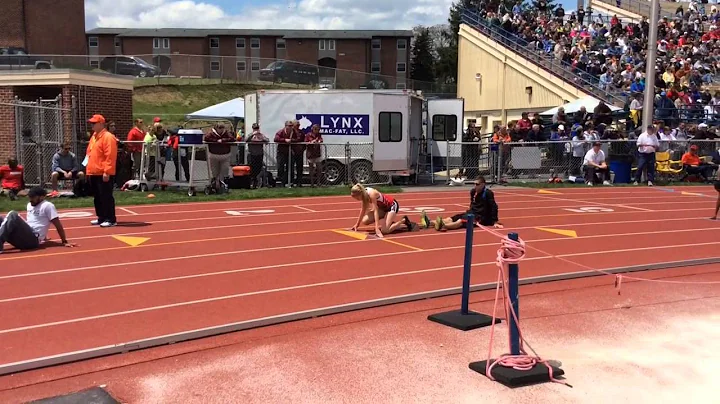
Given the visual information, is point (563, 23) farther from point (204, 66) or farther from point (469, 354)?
point (469, 354)

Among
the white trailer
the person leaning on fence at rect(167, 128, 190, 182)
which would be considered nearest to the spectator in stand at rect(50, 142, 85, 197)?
the person leaning on fence at rect(167, 128, 190, 182)

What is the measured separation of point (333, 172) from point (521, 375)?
1517cm

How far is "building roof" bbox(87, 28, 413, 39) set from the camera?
225 feet

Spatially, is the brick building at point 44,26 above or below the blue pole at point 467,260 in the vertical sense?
above

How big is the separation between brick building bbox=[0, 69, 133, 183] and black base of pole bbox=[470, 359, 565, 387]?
16.0 m

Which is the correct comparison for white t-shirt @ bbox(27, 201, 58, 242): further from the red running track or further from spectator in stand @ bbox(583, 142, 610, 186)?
spectator in stand @ bbox(583, 142, 610, 186)

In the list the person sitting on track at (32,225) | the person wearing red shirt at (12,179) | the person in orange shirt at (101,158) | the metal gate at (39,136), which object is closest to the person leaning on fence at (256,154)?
the metal gate at (39,136)

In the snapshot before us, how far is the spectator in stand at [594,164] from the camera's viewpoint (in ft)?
70.0

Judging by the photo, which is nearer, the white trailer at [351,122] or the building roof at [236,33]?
the white trailer at [351,122]

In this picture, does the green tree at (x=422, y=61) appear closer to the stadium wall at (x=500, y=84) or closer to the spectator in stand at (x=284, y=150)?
the stadium wall at (x=500, y=84)

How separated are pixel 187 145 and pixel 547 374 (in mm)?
13424

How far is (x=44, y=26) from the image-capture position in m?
52.7

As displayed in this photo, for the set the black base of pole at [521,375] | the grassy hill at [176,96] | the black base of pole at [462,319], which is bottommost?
the black base of pole at [521,375]

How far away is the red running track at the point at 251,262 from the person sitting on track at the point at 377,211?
277 millimetres
